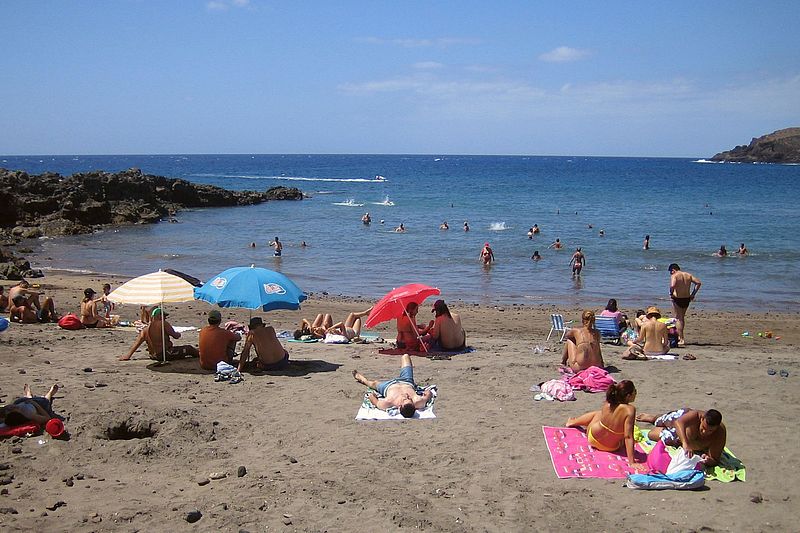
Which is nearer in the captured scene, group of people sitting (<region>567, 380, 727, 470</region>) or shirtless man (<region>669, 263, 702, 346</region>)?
group of people sitting (<region>567, 380, 727, 470</region>)

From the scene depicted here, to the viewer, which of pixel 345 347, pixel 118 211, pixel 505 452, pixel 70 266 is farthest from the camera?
pixel 118 211

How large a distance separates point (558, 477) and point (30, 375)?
7.17 metres

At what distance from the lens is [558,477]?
658cm

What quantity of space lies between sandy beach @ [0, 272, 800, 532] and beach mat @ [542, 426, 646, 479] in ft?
0.47

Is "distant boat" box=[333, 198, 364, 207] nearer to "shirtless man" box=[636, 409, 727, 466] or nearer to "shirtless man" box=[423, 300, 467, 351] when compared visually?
"shirtless man" box=[423, 300, 467, 351]

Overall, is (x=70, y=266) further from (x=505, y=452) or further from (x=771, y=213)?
(x=771, y=213)

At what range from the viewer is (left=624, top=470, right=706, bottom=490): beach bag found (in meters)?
6.28

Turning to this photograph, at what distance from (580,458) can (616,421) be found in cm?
55

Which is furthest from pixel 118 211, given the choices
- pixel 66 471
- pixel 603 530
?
pixel 603 530

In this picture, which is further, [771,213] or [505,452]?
[771,213]

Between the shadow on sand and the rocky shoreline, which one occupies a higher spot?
the rocky shoreline

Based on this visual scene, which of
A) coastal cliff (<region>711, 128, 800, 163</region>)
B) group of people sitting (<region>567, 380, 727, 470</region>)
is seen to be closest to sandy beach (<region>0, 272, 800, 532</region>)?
group of people sitting (<region>567, 380, 727, 470</region>)

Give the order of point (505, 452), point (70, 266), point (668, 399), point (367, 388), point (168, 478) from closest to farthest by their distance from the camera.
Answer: point (168, 478) → point (505, 452) → point (668, 399) → point (367, 388) → point (70, 266)

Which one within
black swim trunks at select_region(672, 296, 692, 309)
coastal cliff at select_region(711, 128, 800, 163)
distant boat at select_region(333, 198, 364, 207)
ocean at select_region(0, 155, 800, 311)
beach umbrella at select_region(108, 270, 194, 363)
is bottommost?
ocean at select_region(0, 155, 800, 311)
